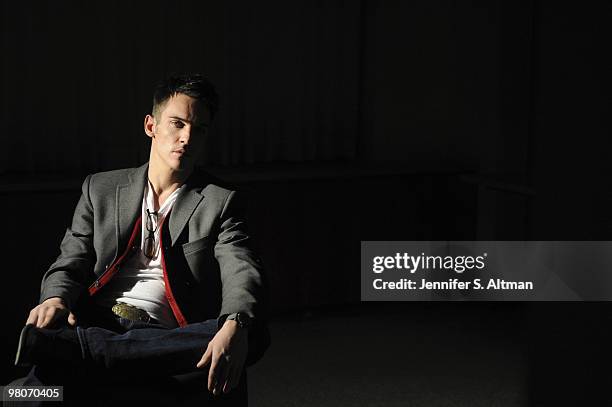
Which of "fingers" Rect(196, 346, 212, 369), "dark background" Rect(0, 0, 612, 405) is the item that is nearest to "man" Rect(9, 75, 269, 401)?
Answer: "fingers" Rect(196, 346, 212, 369)

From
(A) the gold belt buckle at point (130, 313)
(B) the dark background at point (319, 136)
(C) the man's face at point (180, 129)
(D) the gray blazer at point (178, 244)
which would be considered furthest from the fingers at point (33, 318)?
(B) the dark background at point (319, 136)

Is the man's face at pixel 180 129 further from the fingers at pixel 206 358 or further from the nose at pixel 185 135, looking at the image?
the fingers at pixel 206 358

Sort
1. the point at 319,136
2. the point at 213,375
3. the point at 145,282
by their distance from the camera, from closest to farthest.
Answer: the point at 213,375 < the point at 145,282 < the point at 319,136

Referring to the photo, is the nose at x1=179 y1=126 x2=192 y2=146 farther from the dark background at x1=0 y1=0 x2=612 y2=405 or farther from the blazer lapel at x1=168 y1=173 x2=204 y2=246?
the dark background at x1=0 y1=0 x2=612 y2=405

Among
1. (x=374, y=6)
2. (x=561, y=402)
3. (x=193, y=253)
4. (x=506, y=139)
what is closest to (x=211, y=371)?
(x=193, y=253)

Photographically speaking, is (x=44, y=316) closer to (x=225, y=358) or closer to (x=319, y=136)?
(x=225, y=358)

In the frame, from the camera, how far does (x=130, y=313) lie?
229 centimetres

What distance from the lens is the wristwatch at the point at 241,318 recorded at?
2.12 meters

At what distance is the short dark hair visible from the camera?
2344 mm

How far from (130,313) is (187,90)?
1.79 feet

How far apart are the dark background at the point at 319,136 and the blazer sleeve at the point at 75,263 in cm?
169

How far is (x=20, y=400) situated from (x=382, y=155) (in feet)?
12.7

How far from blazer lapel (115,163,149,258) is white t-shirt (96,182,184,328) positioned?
20 millimetres

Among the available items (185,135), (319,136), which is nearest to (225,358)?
(185,135)
